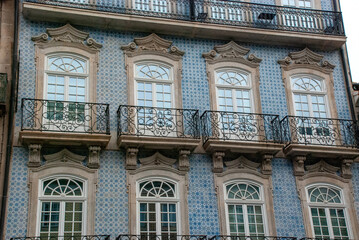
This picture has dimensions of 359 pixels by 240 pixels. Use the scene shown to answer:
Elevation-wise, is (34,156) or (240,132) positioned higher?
(240,132)

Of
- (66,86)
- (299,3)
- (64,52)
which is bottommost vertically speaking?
(66,86)

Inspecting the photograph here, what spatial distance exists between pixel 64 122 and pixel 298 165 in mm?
5334

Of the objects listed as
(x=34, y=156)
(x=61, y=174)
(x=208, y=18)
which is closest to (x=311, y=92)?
(x=208, y=18)

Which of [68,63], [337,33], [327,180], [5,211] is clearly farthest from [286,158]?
[5,211]

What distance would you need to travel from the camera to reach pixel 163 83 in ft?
44.1

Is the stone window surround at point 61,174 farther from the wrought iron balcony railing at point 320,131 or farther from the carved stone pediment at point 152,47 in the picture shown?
the wrought iron balcony railing at point 320,131

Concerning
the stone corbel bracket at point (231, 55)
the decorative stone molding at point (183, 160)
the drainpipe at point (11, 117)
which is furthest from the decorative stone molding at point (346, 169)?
the drainpipe at point (11, 117)

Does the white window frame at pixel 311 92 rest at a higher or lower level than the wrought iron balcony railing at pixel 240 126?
higher

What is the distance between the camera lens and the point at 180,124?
12.9 meters

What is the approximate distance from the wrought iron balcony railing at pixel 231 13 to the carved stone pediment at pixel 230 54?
24.3 inches

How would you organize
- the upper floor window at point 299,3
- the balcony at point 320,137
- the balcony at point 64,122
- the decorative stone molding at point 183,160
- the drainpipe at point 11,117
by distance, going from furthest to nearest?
the upper floor window at point 299,3 < the balcony at point 320,137 < the decorative stone molding at point 183,160 < the balcony at point 64,122 < the drainpipe at point 11,117

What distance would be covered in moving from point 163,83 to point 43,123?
2963 mm

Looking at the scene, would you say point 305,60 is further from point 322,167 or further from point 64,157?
point 64,157

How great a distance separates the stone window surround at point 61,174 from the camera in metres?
11.4
